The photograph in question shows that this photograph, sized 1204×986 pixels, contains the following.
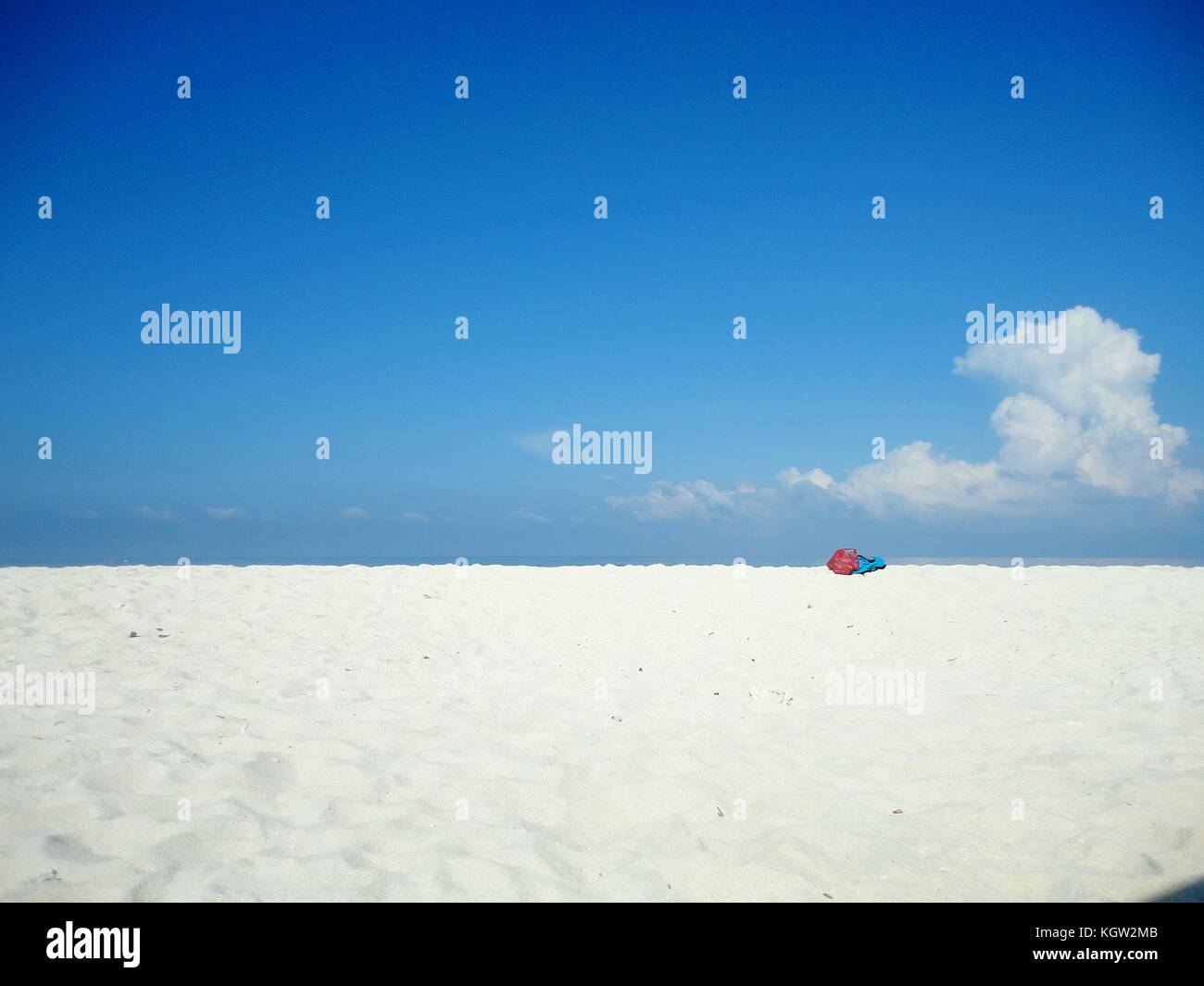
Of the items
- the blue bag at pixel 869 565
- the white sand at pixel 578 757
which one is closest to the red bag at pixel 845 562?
the blue bag at pixel 869 565

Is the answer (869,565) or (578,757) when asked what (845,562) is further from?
(578,757)

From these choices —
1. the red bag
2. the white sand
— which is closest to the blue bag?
the red bag

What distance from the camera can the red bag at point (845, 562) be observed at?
478 inches

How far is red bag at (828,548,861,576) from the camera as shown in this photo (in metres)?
12.2

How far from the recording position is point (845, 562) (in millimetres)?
12289

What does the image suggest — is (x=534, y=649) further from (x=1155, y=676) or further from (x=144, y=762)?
(x=1155, y=676)

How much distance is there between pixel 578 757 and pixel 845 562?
926 centimetres

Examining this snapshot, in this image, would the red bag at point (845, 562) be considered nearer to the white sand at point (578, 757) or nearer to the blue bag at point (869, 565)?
the blue bag at point (869, 565)

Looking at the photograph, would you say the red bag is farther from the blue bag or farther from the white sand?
the white sand

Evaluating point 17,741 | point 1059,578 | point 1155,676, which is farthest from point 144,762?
point 1059,578

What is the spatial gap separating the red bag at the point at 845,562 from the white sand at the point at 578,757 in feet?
12.4

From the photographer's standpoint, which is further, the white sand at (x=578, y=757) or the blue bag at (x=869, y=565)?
the blue bag at (x=869, y=565)
